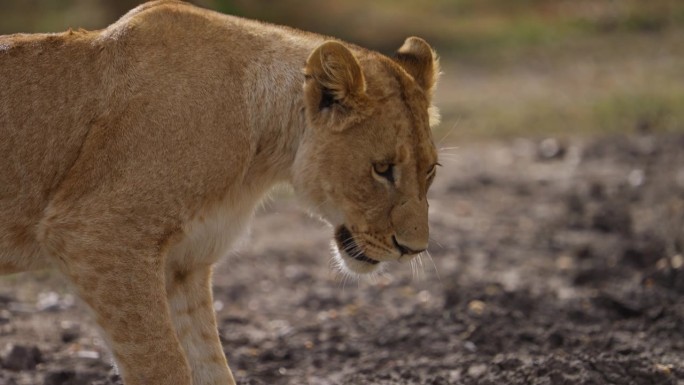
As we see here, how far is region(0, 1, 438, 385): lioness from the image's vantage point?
→ 3977 mm

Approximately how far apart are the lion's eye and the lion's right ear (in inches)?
7.2

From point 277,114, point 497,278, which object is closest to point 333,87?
point 277,114

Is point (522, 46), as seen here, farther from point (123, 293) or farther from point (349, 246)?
point (123, 293)

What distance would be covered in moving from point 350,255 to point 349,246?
0.11 ft

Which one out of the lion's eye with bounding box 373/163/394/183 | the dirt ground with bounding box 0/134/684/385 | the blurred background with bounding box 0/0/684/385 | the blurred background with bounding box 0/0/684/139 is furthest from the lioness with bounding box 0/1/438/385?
the blurred background with bounding box 0/0/684/139

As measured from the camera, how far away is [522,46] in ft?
51.7

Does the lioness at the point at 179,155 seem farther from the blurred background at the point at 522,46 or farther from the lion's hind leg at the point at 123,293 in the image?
the blurred background at the point at 522,46

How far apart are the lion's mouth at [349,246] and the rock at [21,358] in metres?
1.65

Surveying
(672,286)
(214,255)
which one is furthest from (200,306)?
(672,286)

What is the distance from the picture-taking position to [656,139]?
10266 millimetres

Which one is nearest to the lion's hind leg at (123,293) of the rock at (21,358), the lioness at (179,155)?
the lioness at (179,155)

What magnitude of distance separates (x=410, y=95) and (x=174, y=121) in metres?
0.84

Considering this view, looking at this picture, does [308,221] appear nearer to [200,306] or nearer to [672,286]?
[672,286]

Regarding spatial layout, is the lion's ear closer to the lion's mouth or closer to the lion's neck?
the lion's neck
